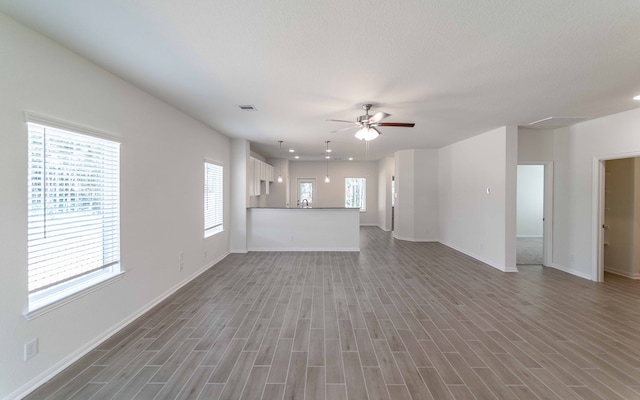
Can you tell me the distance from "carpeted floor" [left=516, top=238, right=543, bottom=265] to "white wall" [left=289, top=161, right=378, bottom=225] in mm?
5044

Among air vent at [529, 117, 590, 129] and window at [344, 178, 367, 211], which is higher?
air vent at [529, 117, 590, 129]

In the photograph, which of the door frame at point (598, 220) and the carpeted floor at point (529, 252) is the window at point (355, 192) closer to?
the carpeted floor at point (529, 252)

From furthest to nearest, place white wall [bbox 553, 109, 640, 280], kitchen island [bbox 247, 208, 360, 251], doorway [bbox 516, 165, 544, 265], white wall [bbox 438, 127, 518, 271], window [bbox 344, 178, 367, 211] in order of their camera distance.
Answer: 1. window [bbox 344, 178, 367, 211]
2. doorway [bbox 516, 165, 544, 265]
3. kitchen island [bbox 247, 208, 360, 251]
4. white wall [bbox 438, 127, 518, 271]
5. white wall [bbox 553, 109, 640, 280]

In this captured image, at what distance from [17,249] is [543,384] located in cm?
406

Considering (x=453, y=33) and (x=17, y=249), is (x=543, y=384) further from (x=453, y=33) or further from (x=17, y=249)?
(x=17, y=249)

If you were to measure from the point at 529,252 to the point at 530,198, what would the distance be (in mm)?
2811

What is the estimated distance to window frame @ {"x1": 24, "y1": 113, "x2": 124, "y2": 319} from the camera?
78.2 inches

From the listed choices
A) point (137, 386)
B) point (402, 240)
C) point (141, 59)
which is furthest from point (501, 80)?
point (402, 240)

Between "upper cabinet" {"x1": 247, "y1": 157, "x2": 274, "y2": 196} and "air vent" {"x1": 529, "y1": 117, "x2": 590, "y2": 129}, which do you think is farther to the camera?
"upper cabinet" {"x1": 247, "y1": 157, "x2": 274, "y2": 196}

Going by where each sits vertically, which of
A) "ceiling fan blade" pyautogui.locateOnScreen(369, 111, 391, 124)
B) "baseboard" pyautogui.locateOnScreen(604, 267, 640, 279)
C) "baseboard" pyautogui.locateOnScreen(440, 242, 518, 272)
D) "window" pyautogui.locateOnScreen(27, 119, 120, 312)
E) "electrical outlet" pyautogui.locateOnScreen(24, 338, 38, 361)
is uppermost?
"ceiling fan blade" pyautogui.locateOnScreen(369, 111, 391, 124)

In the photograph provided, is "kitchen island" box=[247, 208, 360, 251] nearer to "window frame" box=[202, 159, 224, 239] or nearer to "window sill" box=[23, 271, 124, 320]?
"window frame" box=[202, 159, 224, 239]

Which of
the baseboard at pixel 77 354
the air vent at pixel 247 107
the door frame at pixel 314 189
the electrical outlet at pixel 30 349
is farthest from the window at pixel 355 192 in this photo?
the electrical outlet at pixel 30 349

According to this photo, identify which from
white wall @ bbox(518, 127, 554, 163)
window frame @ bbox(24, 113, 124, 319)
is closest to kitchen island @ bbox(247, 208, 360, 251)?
white wall @ bbox(518, 127, 554, 163)

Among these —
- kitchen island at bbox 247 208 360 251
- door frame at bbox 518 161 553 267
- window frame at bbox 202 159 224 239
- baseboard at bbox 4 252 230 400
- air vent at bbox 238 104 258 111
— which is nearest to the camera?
baseboard at bbox 4 252 230 400
